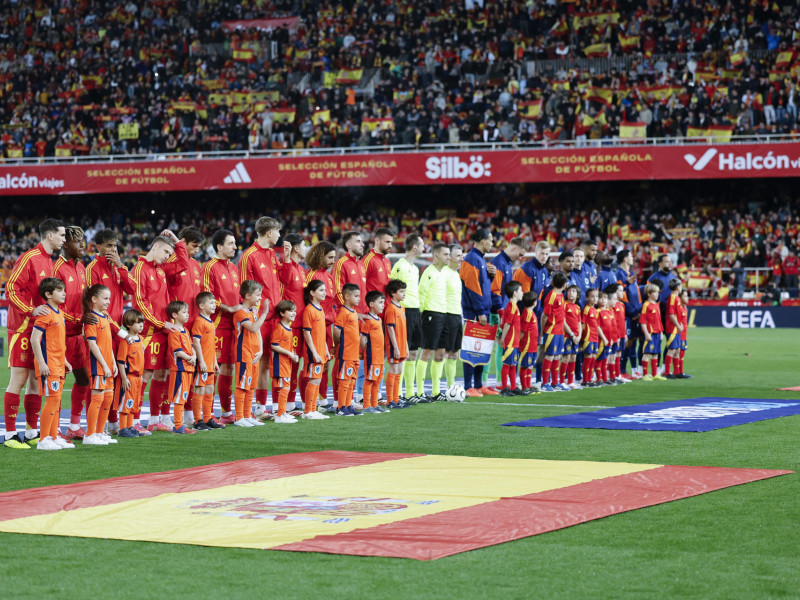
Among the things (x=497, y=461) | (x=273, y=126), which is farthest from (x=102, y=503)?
(x=273, y=126)

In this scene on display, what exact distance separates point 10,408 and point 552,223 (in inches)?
1176

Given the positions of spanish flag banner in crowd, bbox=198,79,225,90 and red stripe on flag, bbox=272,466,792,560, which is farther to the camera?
spanish flag banner in crowd, bbox=198,79,225,90

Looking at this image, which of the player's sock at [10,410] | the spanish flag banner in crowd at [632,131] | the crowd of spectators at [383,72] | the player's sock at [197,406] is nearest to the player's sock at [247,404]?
the player's sock at [197,406]

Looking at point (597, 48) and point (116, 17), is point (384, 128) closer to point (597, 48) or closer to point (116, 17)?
point (597, 48)

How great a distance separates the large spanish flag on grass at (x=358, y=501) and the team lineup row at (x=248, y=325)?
2.27 meters

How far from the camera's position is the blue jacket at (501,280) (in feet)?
50.9

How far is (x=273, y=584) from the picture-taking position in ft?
15.8

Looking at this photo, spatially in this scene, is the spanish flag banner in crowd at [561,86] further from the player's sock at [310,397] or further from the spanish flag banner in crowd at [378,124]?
the player's sock at [310,397]

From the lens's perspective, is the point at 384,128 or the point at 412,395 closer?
the point at 412,395

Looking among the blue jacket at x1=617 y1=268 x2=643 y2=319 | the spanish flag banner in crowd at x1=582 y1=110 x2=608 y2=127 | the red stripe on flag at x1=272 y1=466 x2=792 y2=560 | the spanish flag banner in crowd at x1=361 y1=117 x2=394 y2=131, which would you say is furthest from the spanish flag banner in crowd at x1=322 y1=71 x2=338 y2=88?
the red stripe on flag at x1=272 y1=466 x2=792 y2=560

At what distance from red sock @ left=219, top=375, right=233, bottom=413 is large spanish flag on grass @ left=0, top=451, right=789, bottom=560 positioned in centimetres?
307

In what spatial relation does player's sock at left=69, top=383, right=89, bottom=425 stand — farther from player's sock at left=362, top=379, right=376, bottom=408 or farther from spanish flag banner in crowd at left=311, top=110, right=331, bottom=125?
spanish flag banner in crowd at left=311, top=110, right=331, bottom=125

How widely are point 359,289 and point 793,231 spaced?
26.0 m

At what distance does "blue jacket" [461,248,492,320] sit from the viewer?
1509 centimetres
